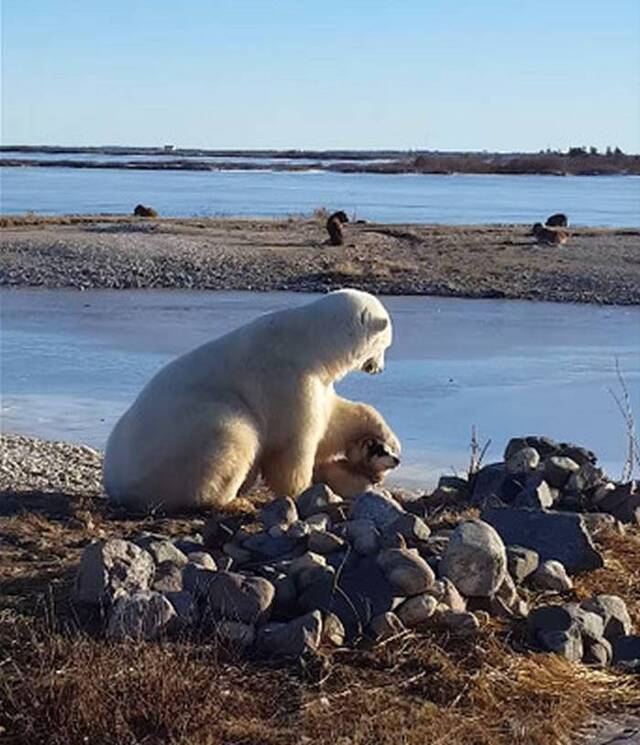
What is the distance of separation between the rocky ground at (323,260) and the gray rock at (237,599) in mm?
22793

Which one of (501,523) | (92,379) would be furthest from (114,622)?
(92,379)

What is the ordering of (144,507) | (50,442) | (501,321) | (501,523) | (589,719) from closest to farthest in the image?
(589,719)
(501,523)
(144,507)
(50,442)
(501,321)

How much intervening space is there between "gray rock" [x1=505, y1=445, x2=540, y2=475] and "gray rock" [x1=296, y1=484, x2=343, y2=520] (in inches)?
46.9

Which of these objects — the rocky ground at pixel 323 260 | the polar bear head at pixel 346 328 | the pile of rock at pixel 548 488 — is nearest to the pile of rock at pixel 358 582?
the pile of rock at pixel 548 488

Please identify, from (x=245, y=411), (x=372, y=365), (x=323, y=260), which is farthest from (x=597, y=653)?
(x=323, y=260)

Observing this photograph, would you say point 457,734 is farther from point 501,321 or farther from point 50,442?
point 501,321

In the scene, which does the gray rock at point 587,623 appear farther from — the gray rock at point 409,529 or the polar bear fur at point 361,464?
the polar bear fur at point 361,464

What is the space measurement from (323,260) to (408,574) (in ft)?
87.8

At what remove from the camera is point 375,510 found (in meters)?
6.88

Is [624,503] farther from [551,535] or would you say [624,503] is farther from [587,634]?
[587,634]

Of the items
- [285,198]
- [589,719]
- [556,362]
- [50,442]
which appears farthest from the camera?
[285,198]

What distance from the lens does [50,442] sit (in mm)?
12312

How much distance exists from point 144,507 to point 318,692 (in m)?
3.49

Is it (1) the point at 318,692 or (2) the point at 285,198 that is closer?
(1) the point at 318,692
